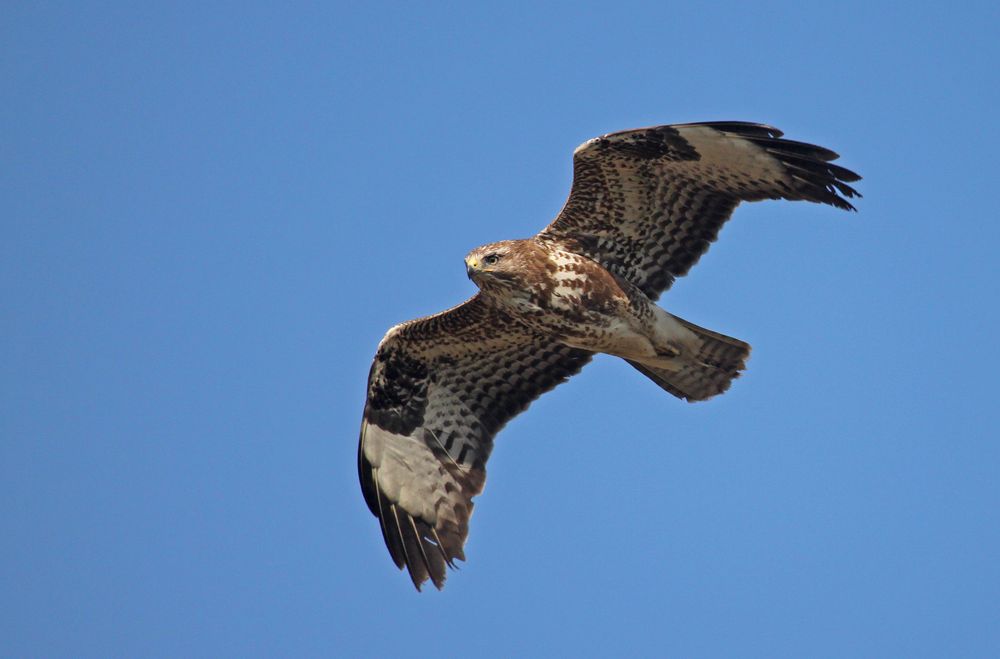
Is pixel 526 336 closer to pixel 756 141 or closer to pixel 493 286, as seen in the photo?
pixel 493 286

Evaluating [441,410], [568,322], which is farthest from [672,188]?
[441,410]

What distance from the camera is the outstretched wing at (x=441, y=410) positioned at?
11703mm

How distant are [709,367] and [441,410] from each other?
7.49 ft

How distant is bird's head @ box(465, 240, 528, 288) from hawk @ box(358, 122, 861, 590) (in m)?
0.01

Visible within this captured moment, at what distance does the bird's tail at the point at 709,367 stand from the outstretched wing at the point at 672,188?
22.1 inches

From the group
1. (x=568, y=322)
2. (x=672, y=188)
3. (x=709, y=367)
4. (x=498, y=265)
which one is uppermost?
(x=672, y=188)

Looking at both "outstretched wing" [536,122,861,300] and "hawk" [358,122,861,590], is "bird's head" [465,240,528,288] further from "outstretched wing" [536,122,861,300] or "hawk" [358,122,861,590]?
"outstretched wing" [536,122,861,300]

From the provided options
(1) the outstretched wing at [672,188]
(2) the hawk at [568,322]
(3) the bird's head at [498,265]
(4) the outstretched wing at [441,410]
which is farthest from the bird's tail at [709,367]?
(3) the bird's head at [498,265]

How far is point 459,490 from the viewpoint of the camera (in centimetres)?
1186

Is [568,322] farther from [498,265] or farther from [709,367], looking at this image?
[709,367]

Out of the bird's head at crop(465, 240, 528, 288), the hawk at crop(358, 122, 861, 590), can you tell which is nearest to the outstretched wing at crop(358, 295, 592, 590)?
the hawk at crop(358, 122, 861, 590)

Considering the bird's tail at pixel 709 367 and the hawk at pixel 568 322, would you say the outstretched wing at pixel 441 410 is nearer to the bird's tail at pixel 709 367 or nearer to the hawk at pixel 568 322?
the hawk at pixel 568 322

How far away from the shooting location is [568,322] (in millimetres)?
11109

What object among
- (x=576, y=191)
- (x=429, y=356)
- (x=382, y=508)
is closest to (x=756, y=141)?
(x=576, y=191)
